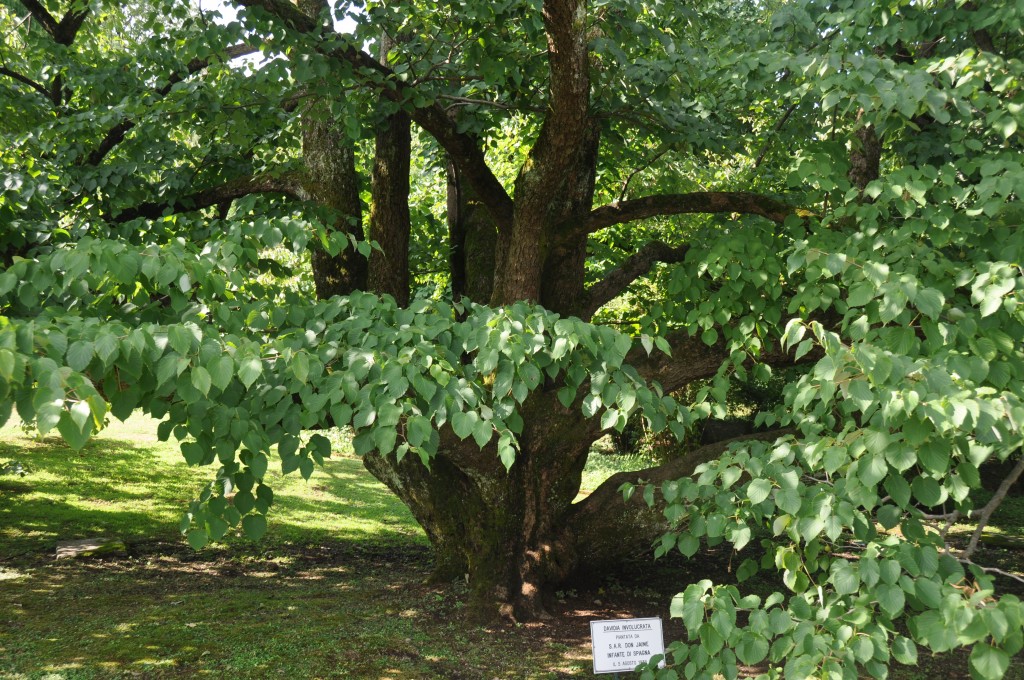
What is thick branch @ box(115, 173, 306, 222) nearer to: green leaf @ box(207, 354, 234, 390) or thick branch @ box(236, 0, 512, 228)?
thick branch @ box(236, 0, 512, 228)

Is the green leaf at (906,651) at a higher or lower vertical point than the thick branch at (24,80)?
lower

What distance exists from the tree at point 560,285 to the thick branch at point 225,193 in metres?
0.03

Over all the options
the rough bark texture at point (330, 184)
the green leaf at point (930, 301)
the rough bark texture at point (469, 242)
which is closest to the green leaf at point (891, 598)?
the green leaf at point (930, 301)

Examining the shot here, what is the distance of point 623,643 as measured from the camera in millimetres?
4051

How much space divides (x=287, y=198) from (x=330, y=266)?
79 centimetres

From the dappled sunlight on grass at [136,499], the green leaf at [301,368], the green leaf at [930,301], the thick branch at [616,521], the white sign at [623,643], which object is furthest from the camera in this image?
the dappled sunlight on grass at [136,499]

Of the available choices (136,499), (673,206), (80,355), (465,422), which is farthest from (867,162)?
(136,499)

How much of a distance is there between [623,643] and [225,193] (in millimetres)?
4447

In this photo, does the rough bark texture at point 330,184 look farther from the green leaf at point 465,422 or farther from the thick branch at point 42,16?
the green leaf at point 465,422

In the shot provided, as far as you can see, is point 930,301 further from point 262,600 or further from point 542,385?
point 262,600

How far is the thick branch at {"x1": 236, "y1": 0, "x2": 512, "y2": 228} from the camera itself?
4827 millimetres

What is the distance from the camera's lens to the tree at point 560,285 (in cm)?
267

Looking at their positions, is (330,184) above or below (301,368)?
above

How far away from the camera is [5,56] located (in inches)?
302
